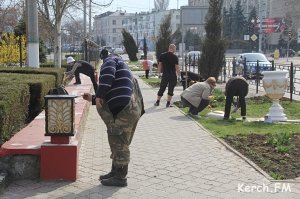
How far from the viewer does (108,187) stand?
567 centimetres

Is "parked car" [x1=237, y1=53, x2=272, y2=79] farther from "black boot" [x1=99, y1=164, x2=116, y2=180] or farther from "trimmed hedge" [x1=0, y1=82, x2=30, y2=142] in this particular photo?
"black boot" [x1=99, y1=164, x2=116, y2=180]

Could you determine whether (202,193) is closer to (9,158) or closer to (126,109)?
(126,109)

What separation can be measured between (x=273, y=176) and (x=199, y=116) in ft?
17.6

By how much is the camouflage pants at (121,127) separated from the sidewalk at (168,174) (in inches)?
14.8

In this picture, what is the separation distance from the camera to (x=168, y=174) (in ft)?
20.4

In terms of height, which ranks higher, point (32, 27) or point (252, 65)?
point (32, 27)

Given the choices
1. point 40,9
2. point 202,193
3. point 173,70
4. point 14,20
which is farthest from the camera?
point 14,20

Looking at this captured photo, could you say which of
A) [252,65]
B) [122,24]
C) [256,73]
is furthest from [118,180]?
[122,24]

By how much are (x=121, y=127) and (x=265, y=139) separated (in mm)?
3668

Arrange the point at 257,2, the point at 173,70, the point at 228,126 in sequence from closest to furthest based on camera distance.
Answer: the point at 228,126, the point at 173,70, the point at 257,2

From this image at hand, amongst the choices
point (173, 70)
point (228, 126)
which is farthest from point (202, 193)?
point (173, 70)

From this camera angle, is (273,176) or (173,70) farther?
(173,70)

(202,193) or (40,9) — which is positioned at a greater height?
(40,9)

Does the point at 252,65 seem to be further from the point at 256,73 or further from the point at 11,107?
the point at 11,107
